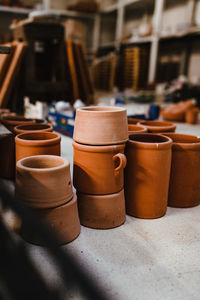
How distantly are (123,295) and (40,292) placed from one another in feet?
0.92

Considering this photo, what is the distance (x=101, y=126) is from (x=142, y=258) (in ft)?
1.94

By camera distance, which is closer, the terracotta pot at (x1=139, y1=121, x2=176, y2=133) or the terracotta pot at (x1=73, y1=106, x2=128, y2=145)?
the terracotta pot at (x1=73, y1=106, x2=128, y2=145)

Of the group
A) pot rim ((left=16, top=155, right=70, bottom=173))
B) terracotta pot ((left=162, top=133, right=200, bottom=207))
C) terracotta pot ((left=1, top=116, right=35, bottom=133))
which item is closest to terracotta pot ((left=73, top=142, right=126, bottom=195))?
pot rim ((left=16, top=155, right=70, bottom=173))

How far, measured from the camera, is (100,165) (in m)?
1.38

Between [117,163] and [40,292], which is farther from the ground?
[117,163]

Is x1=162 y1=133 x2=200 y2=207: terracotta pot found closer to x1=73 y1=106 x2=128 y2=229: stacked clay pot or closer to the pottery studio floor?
the pottery studio floor

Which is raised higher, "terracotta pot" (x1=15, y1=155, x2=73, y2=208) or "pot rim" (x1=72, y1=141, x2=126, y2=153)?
"pot rim" (x1=72, y1=141, x2=126, y2=153)

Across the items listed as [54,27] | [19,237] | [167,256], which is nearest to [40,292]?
[19,237]

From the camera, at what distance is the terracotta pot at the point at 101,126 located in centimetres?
134

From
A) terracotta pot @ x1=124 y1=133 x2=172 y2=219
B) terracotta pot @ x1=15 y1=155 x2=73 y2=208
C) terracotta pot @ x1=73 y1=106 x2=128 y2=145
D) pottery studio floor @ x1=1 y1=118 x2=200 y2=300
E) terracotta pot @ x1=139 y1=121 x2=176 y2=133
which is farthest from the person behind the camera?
terracotta pot @ x1=139 y1=121 x2=176 y2=133

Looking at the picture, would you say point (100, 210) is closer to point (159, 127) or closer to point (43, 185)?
point (43, 185)

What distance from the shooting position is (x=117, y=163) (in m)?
1.42

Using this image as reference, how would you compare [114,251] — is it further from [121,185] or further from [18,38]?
A: [18,38]

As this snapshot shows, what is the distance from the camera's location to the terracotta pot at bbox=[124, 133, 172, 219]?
1457mm
